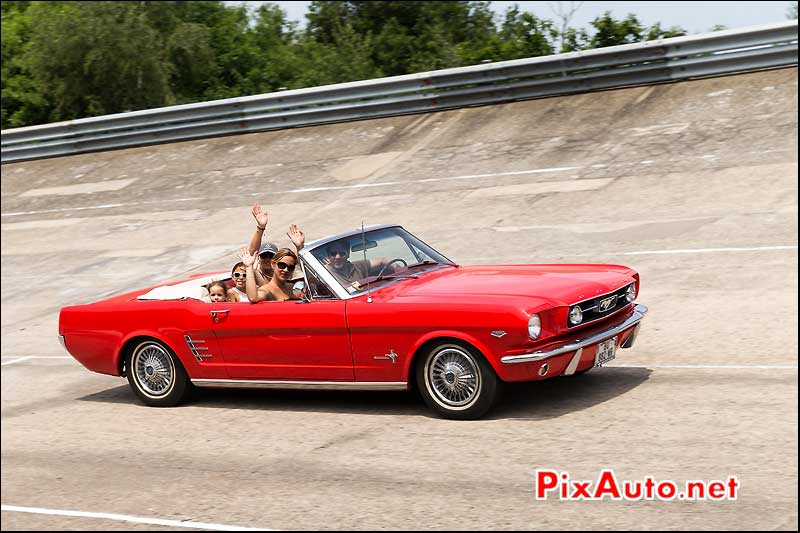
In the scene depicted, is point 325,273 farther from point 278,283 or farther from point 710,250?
point 710,250

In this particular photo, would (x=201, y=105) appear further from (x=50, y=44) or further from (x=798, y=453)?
(x=798, y=453)

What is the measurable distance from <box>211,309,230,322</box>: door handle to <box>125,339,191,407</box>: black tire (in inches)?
25.3

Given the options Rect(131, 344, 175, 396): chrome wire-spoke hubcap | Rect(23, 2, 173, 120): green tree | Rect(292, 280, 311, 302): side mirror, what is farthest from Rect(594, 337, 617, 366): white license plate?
Rect(23, 2, 173, 120): green tree

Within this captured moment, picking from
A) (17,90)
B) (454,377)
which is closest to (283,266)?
(454,377)

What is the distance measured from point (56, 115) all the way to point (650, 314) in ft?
84.1

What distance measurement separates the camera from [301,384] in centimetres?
850

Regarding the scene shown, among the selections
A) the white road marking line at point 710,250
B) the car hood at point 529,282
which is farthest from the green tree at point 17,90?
the car hood at point 529,282

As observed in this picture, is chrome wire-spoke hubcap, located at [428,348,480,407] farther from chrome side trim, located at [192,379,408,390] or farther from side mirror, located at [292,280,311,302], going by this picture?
side mirror, located at [292,280,311,302]

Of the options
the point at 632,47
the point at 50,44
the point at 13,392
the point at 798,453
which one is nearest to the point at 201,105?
the point at 50,44

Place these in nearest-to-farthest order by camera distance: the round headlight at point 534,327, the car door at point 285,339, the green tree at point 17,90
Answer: the round headlight at point 534,327 < the car door at point 285,339 < the green tree at point 17,90

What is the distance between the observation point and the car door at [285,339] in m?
8.22

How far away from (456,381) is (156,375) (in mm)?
3063

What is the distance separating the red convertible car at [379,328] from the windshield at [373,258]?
0.4 inches

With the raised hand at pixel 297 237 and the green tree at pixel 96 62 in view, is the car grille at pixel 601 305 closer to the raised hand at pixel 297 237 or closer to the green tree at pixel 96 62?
the raised hand at pixel 297 237
